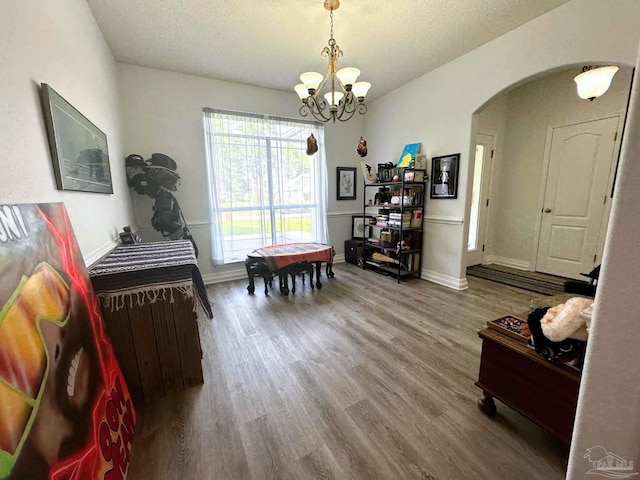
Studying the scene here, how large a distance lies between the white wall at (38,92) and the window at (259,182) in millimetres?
1321

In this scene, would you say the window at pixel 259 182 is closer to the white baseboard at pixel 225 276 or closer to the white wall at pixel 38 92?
the white baseboard at pixel 225 276

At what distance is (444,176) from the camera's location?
3426 millimetres

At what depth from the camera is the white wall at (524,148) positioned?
12.1ft

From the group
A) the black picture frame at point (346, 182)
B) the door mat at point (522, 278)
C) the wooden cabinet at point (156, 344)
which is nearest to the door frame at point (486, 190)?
the door mat at point (522, 278)

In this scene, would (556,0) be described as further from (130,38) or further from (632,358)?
(130,38)

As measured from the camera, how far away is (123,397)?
140 centimetres

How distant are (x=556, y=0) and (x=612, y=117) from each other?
6.94ft

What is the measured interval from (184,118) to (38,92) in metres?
2.41

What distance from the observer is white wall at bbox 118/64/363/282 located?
3.21 m

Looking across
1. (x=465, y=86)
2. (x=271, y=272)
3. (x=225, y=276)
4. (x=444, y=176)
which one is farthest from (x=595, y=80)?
(x=225, y=276)

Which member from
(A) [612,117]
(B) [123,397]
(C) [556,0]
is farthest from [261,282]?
(A) [612,117]

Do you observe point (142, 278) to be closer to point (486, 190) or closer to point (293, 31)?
point (293, 31)

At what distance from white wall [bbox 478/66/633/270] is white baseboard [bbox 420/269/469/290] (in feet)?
5.60

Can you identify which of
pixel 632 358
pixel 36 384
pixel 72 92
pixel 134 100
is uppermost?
pixel 134 100
